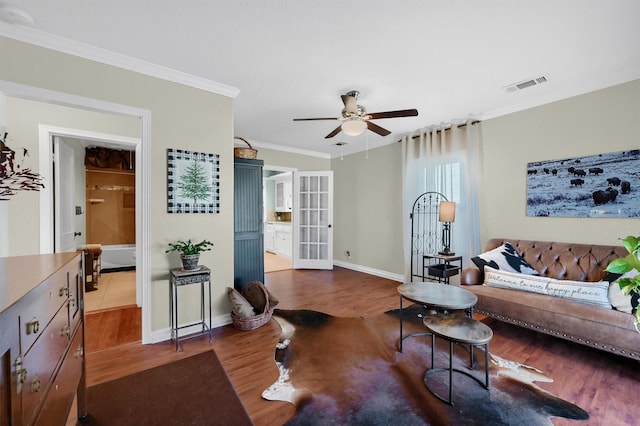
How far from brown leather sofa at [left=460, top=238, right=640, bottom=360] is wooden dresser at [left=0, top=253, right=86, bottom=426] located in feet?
10.7

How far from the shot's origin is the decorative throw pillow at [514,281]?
2.69 m

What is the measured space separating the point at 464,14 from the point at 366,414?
2.75 metres

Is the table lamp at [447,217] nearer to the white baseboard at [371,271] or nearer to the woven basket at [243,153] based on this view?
the white baseboard at [371,271]

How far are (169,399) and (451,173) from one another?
4206 mm

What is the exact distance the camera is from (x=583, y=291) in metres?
2.41

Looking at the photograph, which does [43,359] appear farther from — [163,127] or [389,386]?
[163,127]

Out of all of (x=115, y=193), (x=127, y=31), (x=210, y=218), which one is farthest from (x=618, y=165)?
(x=115, y=193)

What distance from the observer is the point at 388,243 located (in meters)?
5.14

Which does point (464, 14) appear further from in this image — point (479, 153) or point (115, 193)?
point (115, 193)

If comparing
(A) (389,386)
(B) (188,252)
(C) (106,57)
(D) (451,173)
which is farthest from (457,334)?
(C) (106,57)

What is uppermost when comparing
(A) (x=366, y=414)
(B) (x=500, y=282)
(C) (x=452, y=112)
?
(C) (x=452, y=112)

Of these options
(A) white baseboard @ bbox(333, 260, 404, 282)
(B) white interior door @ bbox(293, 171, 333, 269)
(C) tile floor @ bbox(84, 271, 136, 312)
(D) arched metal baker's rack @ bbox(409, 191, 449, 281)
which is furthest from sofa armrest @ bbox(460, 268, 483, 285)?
(C) tile floor @ bbox(84, 271, 136, 312)

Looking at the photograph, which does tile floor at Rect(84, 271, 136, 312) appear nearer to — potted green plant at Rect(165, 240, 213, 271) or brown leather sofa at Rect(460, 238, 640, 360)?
potted green plant at Rect(165, 240, 213, 271)

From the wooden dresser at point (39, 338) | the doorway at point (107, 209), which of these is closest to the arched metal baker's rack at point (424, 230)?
the wooden dresser at point (39, 338)
